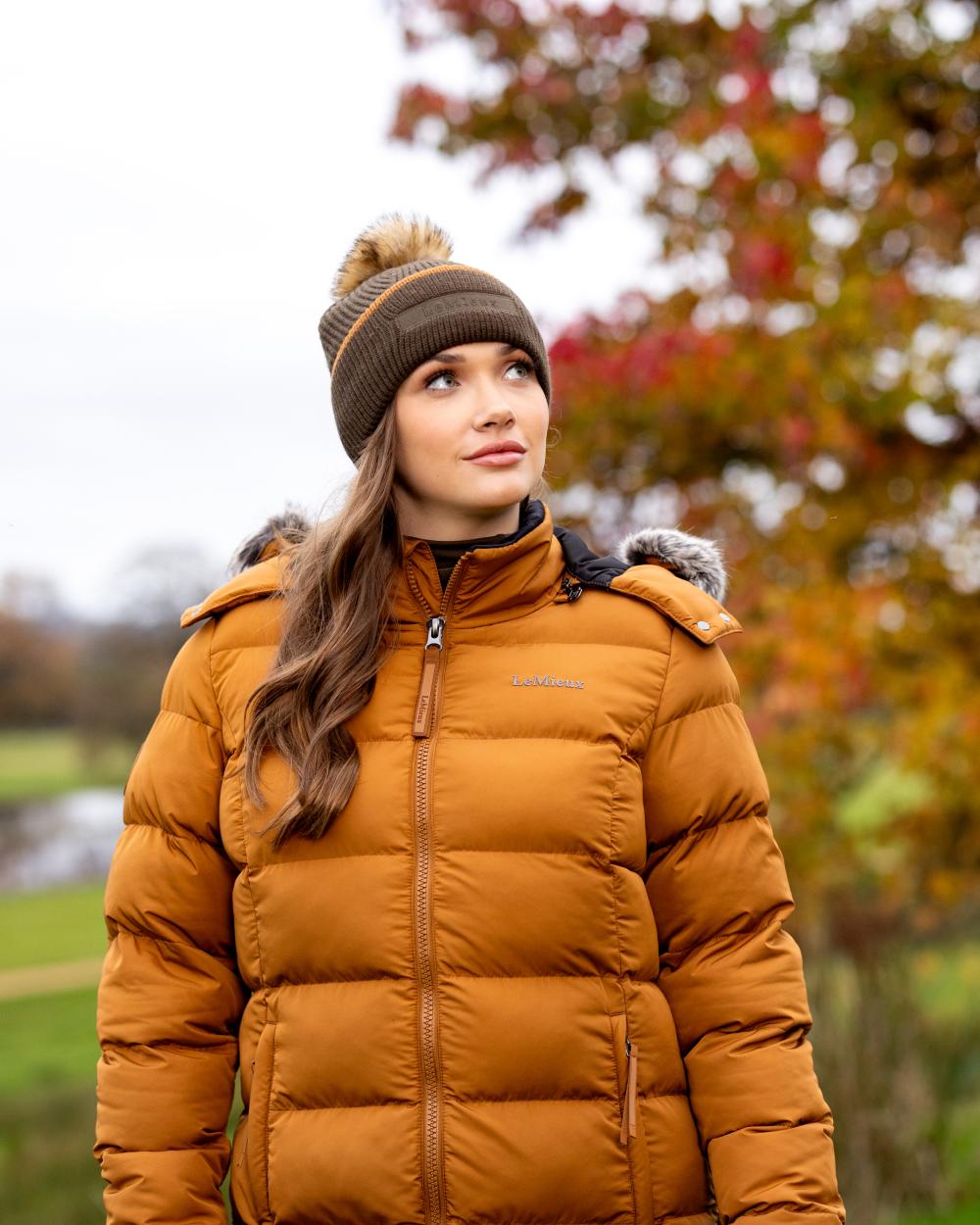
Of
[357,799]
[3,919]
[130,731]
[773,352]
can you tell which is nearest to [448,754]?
[357,799]

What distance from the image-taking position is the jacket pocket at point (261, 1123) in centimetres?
188

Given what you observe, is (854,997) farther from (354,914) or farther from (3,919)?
(3,919)

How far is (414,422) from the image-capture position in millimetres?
2055

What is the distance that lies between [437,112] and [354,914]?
13.8 ft

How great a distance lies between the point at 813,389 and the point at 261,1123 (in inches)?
135

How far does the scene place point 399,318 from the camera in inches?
81.7

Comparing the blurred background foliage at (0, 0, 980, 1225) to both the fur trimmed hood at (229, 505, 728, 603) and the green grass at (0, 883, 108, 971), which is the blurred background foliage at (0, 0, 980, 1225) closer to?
the fur trimmed hood at (229, 505, 728, 603)

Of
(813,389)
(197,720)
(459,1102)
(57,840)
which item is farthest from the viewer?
(57,840)

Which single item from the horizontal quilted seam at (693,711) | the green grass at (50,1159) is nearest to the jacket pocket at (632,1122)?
the horizontal quilted seam at (693,711)

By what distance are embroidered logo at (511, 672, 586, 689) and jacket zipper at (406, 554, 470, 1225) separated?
112 millimetres

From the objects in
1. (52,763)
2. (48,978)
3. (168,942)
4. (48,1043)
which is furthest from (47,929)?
(168,942)

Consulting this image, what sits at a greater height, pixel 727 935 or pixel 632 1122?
pixel 727 935

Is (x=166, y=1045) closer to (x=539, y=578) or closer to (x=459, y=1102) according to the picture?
(x=459, y=1102)

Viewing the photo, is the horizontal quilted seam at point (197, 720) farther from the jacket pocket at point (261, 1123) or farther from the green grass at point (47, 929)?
the green grass at point (47, 929)
